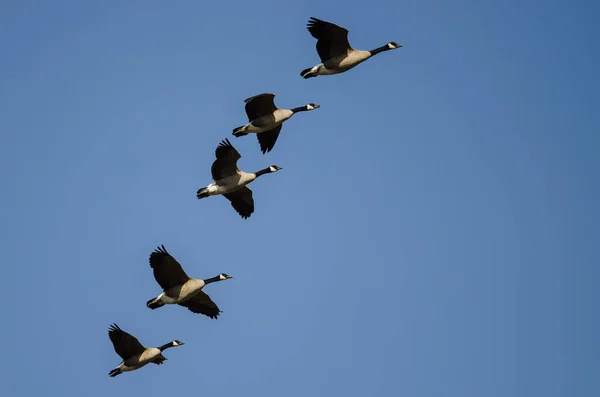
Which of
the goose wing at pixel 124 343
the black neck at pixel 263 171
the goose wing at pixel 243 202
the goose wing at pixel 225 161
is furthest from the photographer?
the goose wing at pixel 243 202

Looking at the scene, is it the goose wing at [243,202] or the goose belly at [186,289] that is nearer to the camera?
the goose belly at [186,289]

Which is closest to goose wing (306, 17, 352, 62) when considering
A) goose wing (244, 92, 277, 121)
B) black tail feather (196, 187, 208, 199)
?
goose wing (244, 92, 277, 121)

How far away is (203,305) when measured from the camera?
138 feet

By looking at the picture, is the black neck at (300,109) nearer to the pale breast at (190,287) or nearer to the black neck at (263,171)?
the black neck at (263,171)

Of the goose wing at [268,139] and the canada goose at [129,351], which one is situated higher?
the goose wing at [268,139]

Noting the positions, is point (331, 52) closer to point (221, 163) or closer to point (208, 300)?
point (221, 163)

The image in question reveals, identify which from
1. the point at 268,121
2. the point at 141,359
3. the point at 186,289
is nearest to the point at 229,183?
the point at 268,121

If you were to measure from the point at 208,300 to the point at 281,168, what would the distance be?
5415 mm

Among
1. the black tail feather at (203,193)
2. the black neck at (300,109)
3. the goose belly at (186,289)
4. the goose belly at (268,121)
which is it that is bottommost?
the goose belly at (186,289)

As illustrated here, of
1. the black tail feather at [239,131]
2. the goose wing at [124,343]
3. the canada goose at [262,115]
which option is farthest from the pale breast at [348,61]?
the goose wing at [124,343]

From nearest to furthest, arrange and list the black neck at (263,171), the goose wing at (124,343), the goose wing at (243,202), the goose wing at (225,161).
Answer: the goose wing at (124,343) → the goose wing at (225,161) → the black neck at (263,171) → the goose wing at (243,202)

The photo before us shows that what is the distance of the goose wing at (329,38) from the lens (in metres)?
39.6

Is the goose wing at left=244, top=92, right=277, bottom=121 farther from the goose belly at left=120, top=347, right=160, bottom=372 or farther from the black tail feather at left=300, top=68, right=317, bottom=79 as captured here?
the goose belly at left=120, top=347, right=160, bottom=372

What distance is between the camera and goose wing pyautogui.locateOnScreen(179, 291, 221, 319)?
41.8 m
